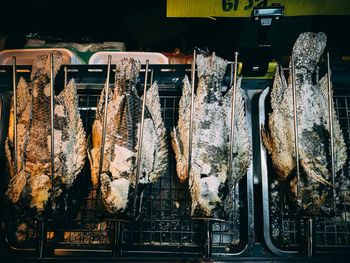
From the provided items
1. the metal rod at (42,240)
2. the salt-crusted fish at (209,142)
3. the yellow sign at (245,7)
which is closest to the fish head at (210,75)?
the salt-crusted fish at (209,142)

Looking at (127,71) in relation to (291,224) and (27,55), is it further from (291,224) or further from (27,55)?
(291,224)

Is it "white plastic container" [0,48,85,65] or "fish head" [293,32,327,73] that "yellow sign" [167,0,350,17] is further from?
"white plastic container" [0,48,85,65]

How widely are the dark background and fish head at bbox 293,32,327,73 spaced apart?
264mm

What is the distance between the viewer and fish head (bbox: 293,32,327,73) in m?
1.17

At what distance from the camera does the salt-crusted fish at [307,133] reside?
3.43 ft

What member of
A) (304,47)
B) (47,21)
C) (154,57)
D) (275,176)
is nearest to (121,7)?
(154,57)


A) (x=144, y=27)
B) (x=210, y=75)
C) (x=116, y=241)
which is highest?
(x=144, y=27)

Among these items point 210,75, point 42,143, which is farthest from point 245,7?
point 42,143

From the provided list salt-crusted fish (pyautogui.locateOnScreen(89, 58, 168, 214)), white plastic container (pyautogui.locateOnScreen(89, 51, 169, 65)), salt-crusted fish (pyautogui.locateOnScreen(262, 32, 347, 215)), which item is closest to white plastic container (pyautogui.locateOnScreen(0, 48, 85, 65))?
white plastic container (pyautogui.locateOnScreen(89, 51, 169, 65))

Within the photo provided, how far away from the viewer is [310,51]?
1.17m

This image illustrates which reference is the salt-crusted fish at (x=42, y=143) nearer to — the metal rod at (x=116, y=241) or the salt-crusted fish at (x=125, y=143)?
the salt-crusted fish at (x=125, y=143)

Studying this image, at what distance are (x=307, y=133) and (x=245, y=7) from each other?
71cm

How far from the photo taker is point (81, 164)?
1.18 m

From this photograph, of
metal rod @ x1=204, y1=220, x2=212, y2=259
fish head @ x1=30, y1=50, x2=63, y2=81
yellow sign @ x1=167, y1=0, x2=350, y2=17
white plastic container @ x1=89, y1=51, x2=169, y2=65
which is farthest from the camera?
white plastic container @ x1=89, y1=51, x2=169, y2=65
